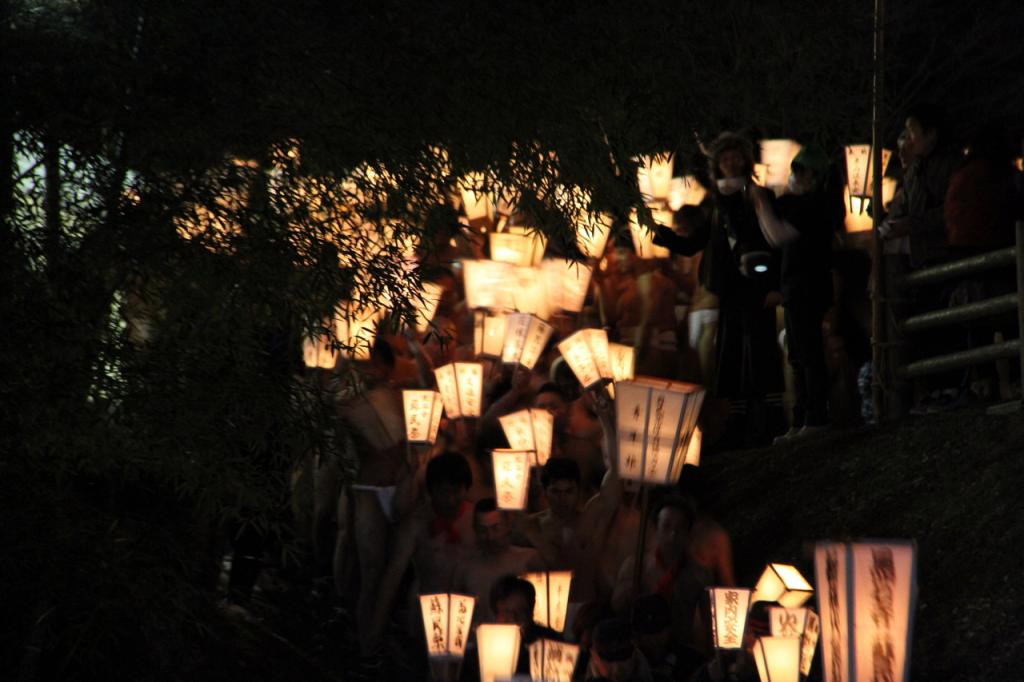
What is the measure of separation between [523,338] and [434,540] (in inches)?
70.0

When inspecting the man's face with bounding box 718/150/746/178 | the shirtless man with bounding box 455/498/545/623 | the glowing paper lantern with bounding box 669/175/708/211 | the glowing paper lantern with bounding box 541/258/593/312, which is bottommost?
the shirtless man with bounding box 455/498/545/623

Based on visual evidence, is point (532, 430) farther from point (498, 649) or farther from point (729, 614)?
point (729, 614)

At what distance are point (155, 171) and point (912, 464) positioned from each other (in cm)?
447

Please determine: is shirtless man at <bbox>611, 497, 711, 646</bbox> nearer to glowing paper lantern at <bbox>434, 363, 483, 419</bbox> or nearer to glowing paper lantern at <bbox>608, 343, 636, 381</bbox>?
glowing paper lantern at <bbox>608, 343, 636, 381</bbox>

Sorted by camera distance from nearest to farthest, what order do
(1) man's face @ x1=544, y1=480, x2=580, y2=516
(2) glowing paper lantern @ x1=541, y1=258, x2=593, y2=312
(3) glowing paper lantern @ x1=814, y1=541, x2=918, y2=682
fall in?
1. (3) glowing paper lantern @ x1=814, y1=541, x2=918, y2=682
2. (1) man's face @ x1=544, y1=480, x2=580, y2=516
3. (2) glowing paper lantern @ x1=541, y1=258, x2=593, y2=312

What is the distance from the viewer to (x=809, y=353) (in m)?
8.98

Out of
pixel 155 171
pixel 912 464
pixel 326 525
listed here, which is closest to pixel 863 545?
pixel 155 171

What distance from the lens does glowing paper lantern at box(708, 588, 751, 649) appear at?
22.7 ft

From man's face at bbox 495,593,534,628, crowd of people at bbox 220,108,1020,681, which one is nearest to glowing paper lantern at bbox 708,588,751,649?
crowd of people at bbox 220,108,1020,681

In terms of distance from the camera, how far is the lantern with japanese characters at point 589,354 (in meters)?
9.23

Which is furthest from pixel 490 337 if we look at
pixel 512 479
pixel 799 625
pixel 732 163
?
pixel 799 625

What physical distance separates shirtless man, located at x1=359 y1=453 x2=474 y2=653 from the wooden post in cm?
245

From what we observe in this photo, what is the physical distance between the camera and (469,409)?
9836 mm

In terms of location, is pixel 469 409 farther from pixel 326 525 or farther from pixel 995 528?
pixel 995 528
